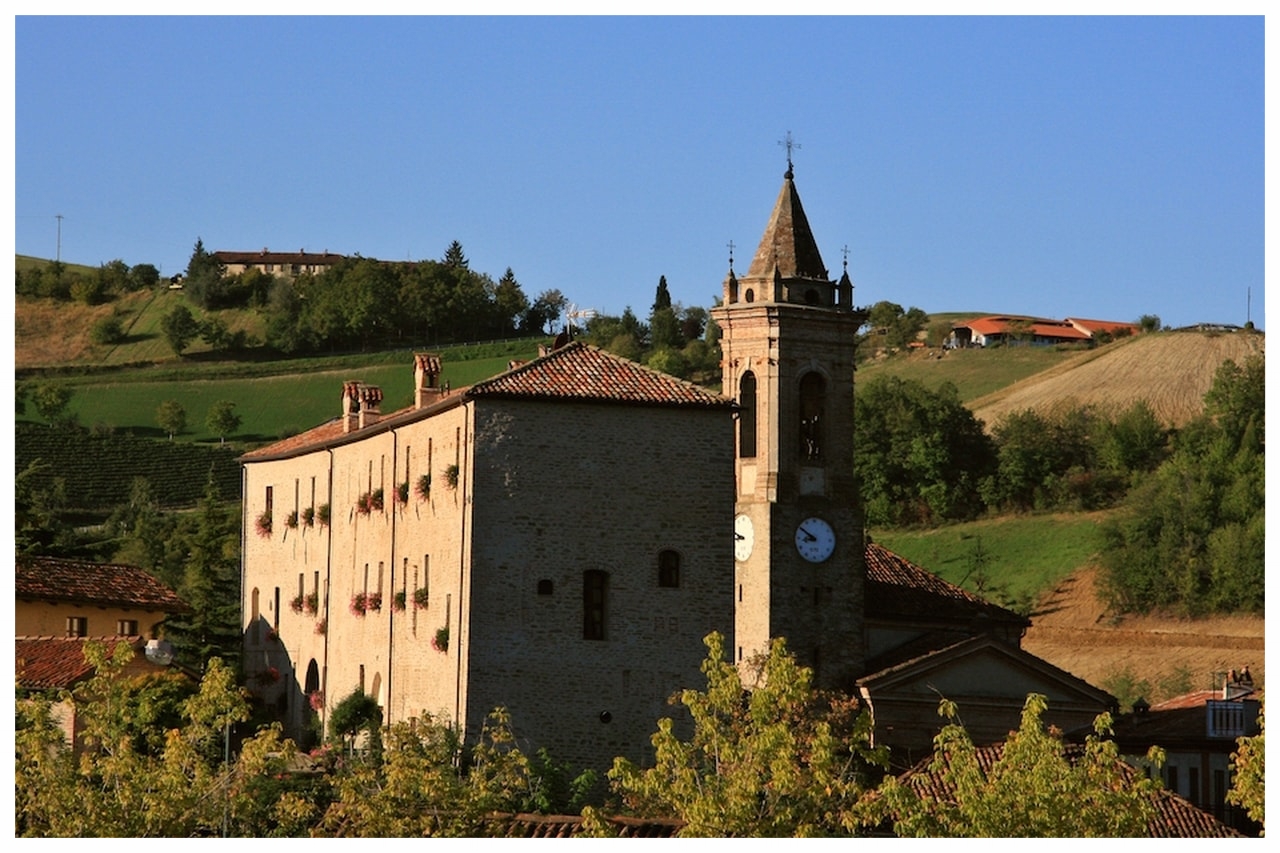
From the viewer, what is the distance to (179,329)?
134625mm

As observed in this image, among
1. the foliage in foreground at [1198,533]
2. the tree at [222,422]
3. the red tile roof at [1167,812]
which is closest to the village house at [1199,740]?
the red tile roof at [1167,812]

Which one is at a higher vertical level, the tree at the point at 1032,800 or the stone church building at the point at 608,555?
the stone church building at the point at 608,555

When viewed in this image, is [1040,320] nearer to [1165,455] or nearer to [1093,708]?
[1165,455]

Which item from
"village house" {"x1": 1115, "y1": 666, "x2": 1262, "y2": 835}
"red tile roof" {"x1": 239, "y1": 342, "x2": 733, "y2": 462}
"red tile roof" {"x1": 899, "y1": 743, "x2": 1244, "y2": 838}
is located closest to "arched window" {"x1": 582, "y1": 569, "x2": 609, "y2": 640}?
"red tile roof" {"x1": 239, "y1": 342, "x2": 733, "y2": 462}

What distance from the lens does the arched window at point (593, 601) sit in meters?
52.8

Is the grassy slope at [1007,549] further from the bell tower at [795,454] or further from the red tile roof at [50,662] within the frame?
the red tile roof at [50,662]

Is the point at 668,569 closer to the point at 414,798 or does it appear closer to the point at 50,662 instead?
the point at 50,662

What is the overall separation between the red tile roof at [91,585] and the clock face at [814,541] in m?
14.3

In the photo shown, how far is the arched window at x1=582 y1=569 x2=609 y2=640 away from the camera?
173 feet

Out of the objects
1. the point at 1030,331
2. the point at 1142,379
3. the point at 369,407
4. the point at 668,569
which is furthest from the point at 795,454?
the point at 1030,331

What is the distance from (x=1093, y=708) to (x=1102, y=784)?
23.7m

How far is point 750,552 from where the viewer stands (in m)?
63.2

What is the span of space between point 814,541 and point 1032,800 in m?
27.5

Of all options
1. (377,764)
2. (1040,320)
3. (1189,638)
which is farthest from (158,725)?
(1040,320)
